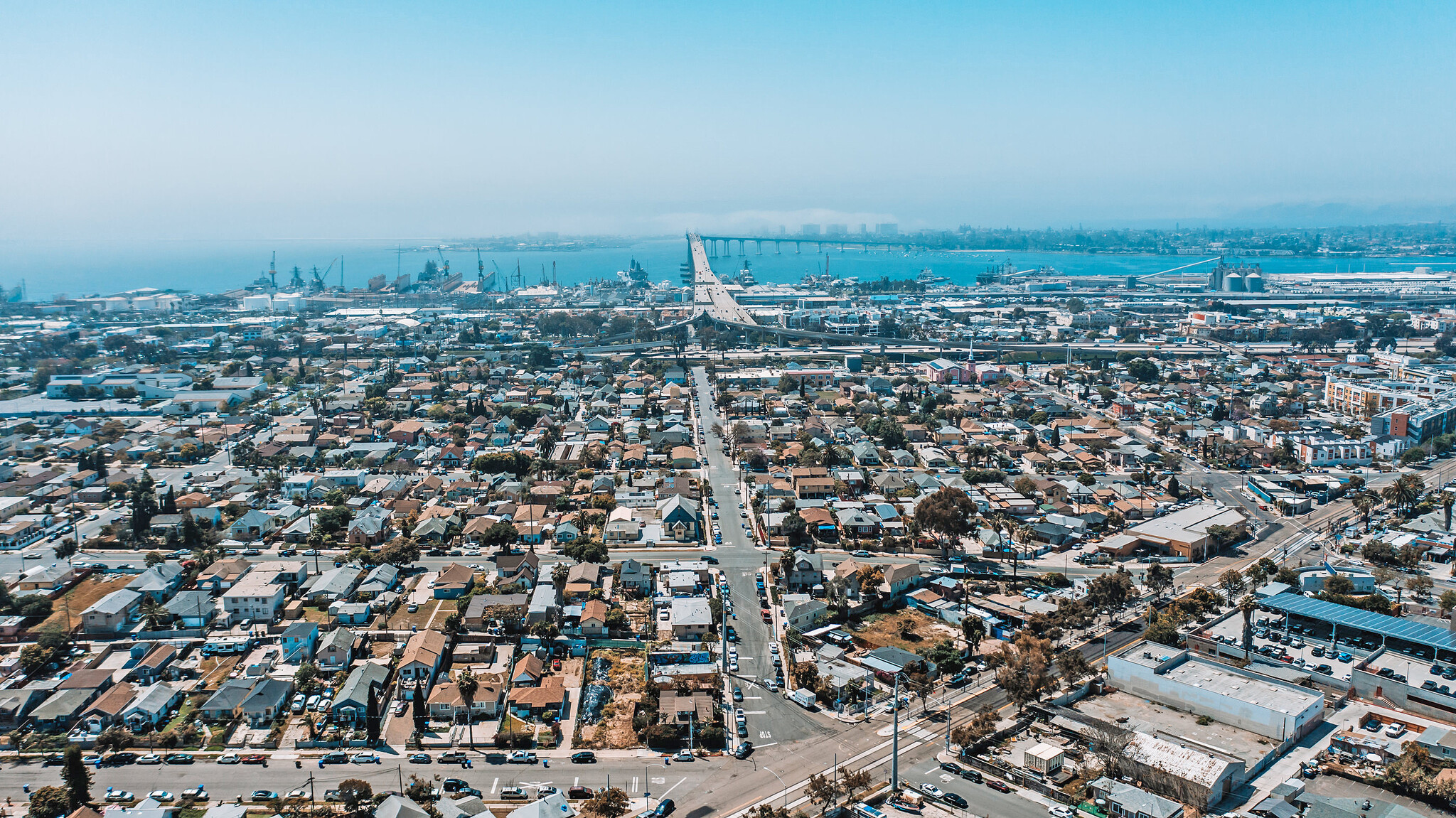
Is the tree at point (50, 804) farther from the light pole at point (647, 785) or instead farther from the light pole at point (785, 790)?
the light pole at point (785, 790)

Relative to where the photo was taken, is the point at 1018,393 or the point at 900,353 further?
the point at 900,353

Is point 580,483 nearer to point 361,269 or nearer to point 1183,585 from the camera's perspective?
point 1183,585

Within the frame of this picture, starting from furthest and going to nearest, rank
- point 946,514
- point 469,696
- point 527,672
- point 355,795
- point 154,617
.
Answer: point 946,514, point 154,617, point 527,672, point 469,696, point 355,795

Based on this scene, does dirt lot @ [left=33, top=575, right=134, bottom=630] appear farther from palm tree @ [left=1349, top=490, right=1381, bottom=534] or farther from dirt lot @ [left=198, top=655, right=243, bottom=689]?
palm tree @ [left=1349, top=490, right=1381, bottom=534]

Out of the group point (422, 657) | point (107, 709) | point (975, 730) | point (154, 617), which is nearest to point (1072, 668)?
point (975, 730)

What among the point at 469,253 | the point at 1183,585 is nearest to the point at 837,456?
the point at 1183,585

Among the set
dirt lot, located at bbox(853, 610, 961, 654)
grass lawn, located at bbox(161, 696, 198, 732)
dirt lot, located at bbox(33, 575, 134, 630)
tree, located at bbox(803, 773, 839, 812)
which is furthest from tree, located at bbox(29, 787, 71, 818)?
dirt lot, located at bbox(853, 610, 961, 654)

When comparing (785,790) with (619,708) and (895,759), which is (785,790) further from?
(619,708)

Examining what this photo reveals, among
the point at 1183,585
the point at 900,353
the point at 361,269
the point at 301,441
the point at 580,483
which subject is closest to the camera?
the point at 1183,585
